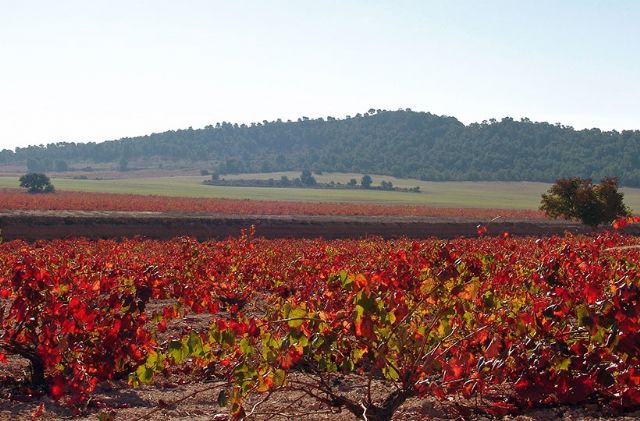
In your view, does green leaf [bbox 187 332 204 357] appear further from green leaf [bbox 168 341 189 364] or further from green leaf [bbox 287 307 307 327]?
green leaf [bbox 287 307 307 327]

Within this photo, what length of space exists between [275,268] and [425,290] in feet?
39.6

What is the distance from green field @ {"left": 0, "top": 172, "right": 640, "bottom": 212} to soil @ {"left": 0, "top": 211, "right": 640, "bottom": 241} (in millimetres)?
52614

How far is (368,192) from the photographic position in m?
136

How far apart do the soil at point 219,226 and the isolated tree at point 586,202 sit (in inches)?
152

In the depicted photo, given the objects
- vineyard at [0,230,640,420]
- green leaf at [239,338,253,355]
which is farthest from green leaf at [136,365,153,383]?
green leaf at [239,338,253,355]

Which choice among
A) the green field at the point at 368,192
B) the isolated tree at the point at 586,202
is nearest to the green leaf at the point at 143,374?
the isolated tree at the point at 586,202

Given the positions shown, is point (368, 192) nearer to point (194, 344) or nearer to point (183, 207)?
point (183, 207)

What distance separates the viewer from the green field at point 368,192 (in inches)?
4609

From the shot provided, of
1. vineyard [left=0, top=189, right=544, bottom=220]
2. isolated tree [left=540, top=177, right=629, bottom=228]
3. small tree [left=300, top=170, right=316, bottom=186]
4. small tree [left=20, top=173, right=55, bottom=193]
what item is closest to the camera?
isolated tree [left=540, top=177, right=629, bottom=228]

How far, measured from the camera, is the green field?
117m

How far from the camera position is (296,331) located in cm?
635

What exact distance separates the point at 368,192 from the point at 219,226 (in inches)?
3290

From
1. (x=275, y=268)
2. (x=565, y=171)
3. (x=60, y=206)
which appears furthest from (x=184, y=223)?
(x=565, y=171)

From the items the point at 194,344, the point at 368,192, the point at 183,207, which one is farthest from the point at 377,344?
the point at 368,192
